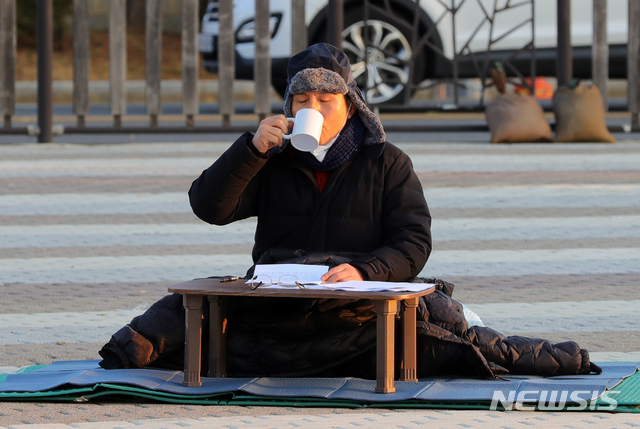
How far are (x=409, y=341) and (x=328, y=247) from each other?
0.45m

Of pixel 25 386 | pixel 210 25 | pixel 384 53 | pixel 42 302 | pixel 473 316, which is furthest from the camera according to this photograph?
pixel 210 25

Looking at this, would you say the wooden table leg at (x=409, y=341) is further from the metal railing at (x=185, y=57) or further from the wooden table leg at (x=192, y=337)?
the metal railing at (x=185, y=57)

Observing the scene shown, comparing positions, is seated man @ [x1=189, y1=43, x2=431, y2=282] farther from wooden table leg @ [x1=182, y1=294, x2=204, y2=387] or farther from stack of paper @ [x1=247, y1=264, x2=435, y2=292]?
wooden table leg @ [x1=182, y1=294, x2=204, y2=387]

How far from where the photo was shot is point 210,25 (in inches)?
545

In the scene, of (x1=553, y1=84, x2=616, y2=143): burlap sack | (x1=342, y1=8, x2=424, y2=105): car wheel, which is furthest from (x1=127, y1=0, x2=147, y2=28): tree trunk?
(x1=553, y1=84, x2=616, y2=143): burlap sack

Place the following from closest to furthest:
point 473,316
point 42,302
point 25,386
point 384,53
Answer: point 25,386 < point 473,316 < point 42,302 < point 384,53

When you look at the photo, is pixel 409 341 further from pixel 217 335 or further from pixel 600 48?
pixel 600 48

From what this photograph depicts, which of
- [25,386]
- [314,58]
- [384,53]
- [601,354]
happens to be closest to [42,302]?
[25,386]

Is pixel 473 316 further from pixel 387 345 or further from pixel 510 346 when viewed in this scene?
pixel 387 345

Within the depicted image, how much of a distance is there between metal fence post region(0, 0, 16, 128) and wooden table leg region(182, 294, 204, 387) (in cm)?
766

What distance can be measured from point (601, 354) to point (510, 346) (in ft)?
1.69

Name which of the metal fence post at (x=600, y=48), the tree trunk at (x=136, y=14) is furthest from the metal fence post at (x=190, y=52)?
the tree trunk at (x=136, y=14)

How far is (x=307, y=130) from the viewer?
379cm

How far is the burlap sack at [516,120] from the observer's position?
411 inches
